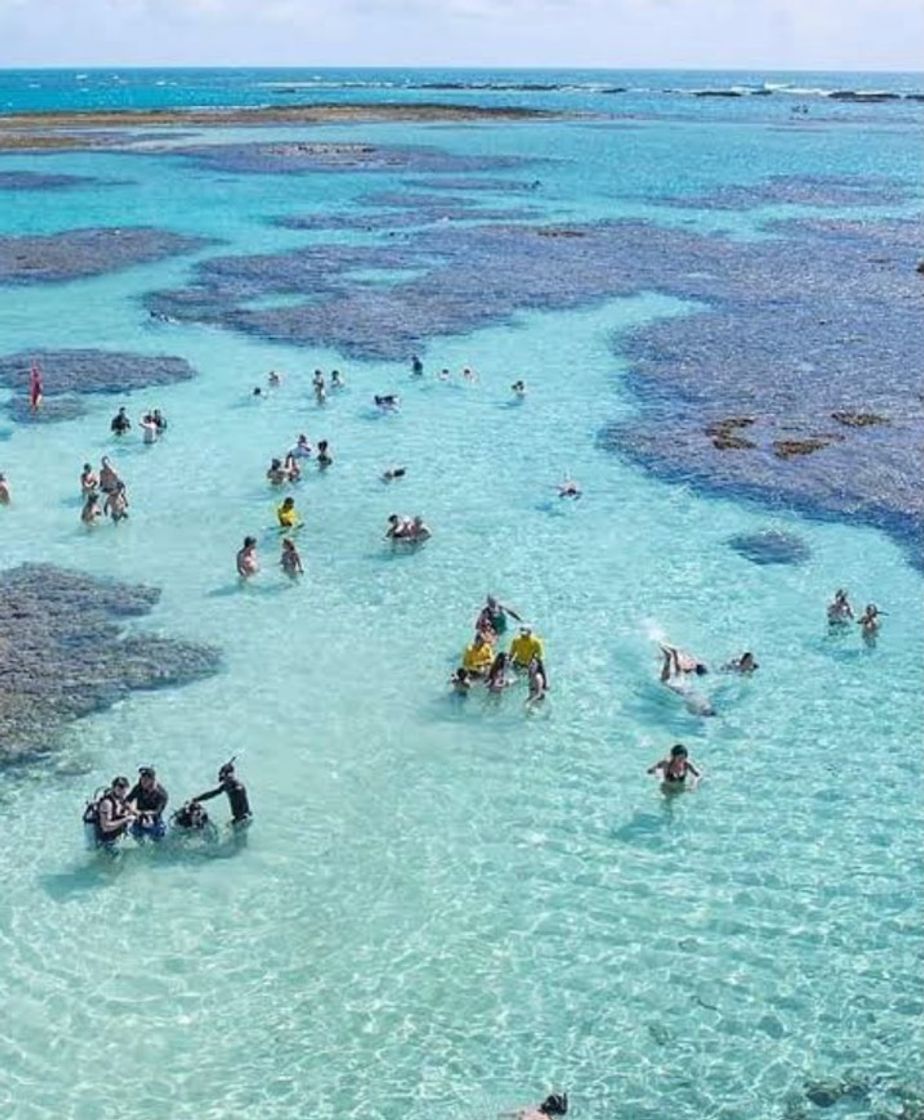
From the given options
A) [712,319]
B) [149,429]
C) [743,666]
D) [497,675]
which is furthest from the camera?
[712,319]

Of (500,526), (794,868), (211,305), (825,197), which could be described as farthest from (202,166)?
(794,868)

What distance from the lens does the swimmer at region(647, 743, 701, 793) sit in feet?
73.8

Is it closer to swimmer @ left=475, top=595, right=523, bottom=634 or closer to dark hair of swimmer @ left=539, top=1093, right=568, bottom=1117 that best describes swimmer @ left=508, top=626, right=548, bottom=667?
swimmer @ left=475, top=595, right=523, bottom=634

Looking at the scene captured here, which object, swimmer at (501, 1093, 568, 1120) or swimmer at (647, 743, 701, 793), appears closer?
swimmer at (501, 1093, 568, 1120)

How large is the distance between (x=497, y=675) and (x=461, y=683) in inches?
29.8

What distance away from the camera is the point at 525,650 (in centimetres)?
2627

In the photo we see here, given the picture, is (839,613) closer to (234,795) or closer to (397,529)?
(397,529)

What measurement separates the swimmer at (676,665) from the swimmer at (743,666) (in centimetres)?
51

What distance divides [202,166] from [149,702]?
10382 cm

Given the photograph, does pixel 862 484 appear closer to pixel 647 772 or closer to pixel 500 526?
pixel 500 526

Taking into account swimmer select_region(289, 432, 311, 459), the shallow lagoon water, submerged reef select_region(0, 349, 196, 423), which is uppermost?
submerged reef select_region(0, 349, 196, 423)

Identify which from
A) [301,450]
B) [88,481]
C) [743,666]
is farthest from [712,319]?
[743,666]

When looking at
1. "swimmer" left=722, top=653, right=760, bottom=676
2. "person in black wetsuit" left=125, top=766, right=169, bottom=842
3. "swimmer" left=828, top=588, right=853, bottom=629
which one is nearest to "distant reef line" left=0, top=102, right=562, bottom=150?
"swimmer" left=828, top=588, right=853, bottom=629

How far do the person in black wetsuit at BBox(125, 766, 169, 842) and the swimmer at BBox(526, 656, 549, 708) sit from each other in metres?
7.87
